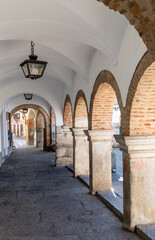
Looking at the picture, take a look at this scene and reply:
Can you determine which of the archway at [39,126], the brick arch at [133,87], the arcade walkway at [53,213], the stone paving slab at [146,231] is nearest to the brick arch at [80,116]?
the arcade walkway at [53,213]

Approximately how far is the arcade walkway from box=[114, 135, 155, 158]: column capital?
1404 millimetres

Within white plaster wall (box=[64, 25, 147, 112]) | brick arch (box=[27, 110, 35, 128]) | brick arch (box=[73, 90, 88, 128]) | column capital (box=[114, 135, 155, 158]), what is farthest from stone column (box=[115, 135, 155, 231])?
brick arch (box=[27, 110, 35, 128])

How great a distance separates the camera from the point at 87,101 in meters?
7.09

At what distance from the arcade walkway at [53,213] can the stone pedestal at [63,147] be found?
→ 2.64 metres

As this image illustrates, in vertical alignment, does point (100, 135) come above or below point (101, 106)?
below

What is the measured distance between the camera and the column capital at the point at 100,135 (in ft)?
20.5

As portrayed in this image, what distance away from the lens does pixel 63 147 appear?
11047 millimetres

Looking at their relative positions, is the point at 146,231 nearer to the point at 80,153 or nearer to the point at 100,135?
the point at 100,135

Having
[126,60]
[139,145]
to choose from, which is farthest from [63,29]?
[139,145]

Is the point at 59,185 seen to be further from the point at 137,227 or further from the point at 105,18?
the point at 105,18

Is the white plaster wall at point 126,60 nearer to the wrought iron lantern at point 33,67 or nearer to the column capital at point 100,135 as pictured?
the wrought iron lantern at point 33,67

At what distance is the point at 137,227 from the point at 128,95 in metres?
2.27

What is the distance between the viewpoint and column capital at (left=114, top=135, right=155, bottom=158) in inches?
160

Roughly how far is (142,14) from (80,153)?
24.2 feet
